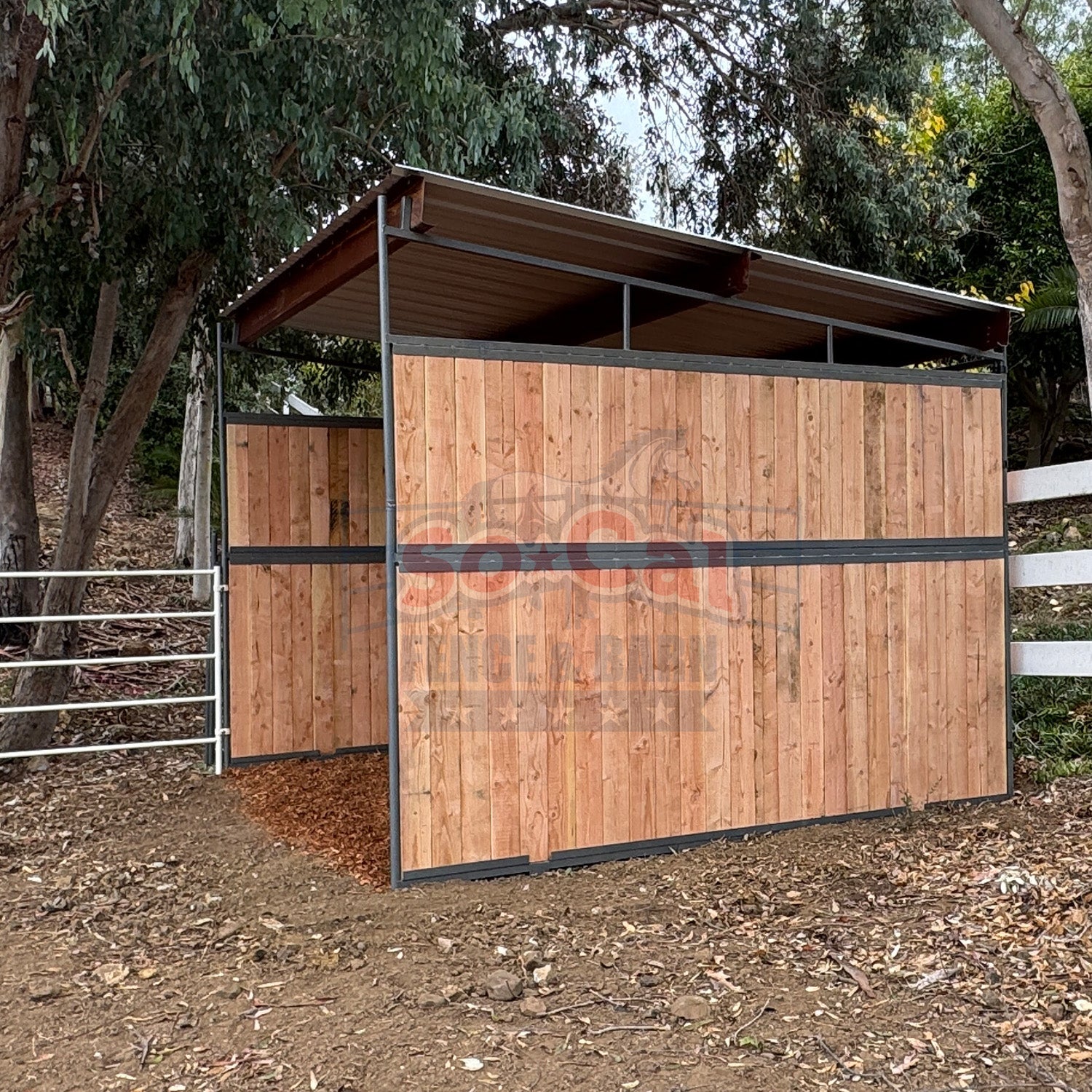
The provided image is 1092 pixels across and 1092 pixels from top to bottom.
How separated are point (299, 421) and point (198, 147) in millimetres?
1634

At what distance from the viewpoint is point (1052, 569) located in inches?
217

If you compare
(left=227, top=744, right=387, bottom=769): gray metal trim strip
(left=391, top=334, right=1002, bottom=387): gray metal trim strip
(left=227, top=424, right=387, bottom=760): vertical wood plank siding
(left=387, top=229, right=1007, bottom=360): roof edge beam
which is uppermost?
(left=387, top=229, right=1007, bottom=360): roof edge beam

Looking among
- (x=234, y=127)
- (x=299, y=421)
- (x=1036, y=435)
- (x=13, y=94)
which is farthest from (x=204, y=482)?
(x=1036, y=435)

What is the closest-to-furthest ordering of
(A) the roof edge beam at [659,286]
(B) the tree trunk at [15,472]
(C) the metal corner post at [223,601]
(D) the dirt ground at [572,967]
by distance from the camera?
1. (D) the dirt ground at [572,967]
2. (A) the roof edge beam at [659,286]
3. (C) the metal corner post at [223,601]
4. (B) the tree trunk at [15,472]

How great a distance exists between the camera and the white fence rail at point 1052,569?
534cm

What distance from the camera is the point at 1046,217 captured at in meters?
11.4

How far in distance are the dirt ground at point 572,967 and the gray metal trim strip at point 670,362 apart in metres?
2.13

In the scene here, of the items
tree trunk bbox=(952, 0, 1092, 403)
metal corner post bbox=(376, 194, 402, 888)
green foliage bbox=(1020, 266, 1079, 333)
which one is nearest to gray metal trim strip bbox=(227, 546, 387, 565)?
metal corner post bbox=(376, 194, 402, 888)

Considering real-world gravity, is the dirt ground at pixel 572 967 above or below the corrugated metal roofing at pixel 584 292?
below

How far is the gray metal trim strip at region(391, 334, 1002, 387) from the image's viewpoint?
419cm

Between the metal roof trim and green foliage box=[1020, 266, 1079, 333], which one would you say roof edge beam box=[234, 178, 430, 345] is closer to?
the metal roof trim

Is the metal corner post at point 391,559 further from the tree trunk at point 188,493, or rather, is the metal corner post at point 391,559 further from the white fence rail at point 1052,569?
the tree trunk at point 188,493

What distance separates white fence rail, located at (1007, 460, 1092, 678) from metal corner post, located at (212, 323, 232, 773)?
440cm

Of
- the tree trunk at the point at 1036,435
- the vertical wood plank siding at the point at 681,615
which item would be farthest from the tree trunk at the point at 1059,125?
the tree trunk at the point at 1036,435
